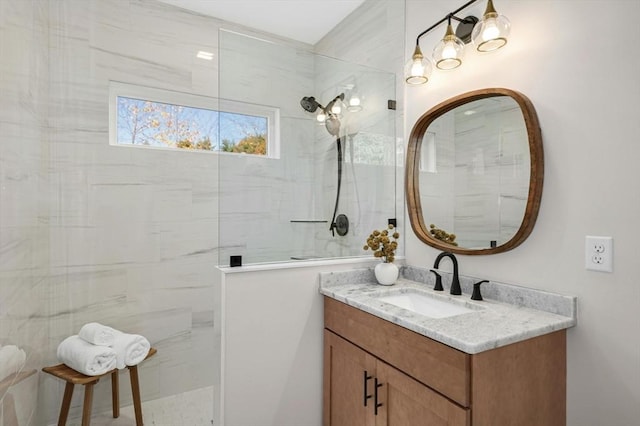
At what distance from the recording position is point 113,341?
6.40 feet

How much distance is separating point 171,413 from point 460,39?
272 centimetres

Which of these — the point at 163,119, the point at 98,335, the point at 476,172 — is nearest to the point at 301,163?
the point at 476,172

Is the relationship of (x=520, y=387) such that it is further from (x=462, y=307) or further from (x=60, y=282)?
(x=60, y=282)

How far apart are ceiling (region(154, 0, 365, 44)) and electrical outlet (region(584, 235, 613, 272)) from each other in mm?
2083

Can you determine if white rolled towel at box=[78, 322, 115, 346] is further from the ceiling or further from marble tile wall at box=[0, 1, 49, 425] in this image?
the ceiling

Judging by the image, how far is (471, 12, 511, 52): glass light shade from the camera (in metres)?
1.43

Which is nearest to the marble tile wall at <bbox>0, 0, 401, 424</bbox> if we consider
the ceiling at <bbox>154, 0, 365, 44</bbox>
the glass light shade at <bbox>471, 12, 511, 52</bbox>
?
the ceiling at <bbox>154, 0, 365, 44</bbox>

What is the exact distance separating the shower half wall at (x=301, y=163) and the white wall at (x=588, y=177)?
2.64ft

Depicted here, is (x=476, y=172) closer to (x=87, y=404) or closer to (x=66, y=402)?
(x=87, y=404)

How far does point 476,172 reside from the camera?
169cm

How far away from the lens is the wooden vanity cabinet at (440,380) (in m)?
1.09

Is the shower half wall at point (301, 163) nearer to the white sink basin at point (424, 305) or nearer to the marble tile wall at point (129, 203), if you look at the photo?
the white sink basin at point (424, 305)

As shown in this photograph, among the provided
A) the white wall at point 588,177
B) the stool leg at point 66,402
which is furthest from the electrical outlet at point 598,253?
the stool leg at point 66,402

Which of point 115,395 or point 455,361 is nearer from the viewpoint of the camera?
point 455,361
